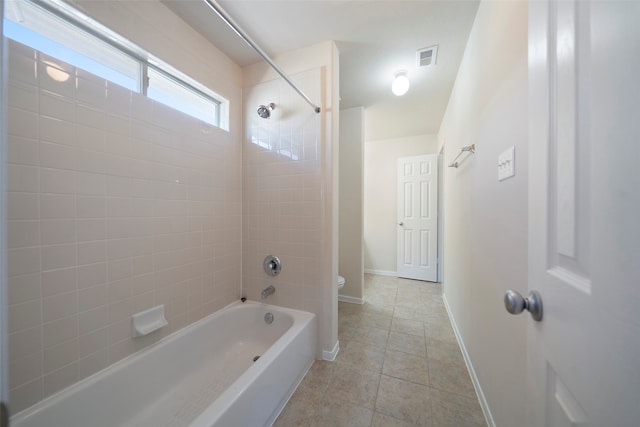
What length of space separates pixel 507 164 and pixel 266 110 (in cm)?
156

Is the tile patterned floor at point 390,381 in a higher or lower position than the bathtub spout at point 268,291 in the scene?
lower

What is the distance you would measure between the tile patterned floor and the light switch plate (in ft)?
4.26

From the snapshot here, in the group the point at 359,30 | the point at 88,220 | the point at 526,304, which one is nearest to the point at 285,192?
the point at 88,220

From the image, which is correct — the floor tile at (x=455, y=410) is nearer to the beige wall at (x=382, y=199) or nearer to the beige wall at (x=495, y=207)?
the beige wall at (x=495, y=207)

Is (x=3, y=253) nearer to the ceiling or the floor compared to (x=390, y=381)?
nearer to the ceiling

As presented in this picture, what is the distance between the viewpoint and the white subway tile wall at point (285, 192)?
1641 millimetres

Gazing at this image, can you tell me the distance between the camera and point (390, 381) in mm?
1411

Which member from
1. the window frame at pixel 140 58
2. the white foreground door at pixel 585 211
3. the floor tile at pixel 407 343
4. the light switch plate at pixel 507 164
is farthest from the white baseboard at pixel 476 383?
the window frame at pixel 140 58

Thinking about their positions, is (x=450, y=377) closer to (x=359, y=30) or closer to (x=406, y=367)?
(x=406, y=367)

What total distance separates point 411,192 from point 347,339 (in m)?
2.49

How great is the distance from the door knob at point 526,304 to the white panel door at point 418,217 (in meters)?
3.07

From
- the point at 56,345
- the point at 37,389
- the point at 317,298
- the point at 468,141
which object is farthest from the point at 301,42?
the point at 37,389

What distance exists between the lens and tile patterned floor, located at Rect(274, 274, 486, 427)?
117cm

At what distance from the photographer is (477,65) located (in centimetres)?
134
